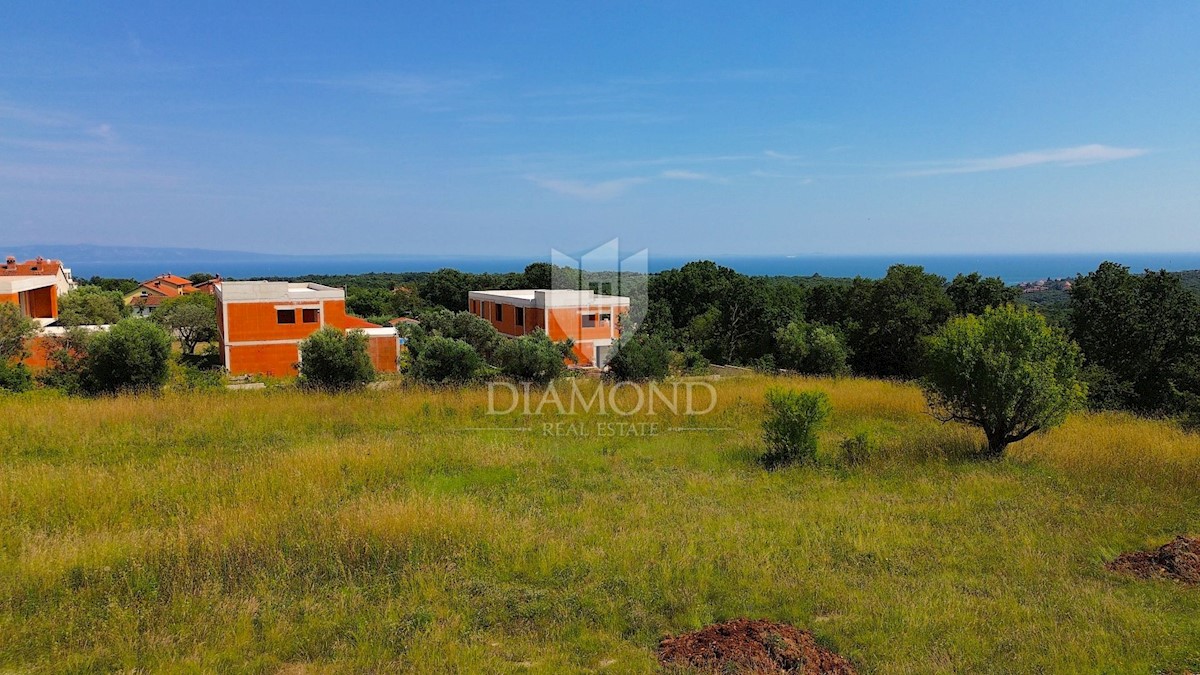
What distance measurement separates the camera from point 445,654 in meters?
3.98

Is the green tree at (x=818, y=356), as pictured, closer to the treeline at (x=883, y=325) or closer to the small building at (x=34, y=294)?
the treeline at (x=883, y=325)

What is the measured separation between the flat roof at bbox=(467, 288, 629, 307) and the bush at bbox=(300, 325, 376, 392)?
50.0ft

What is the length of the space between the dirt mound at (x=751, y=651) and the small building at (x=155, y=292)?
2548 inches

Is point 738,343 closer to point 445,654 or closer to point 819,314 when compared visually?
point 819,314

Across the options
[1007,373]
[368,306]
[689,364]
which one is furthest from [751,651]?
[368,306]

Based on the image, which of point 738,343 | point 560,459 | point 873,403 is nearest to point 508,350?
point 560,459

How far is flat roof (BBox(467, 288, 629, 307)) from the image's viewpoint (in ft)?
96.3

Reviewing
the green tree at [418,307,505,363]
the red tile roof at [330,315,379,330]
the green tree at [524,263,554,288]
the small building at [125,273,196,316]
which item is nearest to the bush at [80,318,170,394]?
the green tree at [418,307,505,363]

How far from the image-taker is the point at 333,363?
13.8m

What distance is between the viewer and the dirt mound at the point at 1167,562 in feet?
17.2

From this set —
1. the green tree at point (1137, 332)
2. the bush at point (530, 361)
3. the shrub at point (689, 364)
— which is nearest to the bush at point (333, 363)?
the bush at point (530, 361)

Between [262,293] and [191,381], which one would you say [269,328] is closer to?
[262,293]

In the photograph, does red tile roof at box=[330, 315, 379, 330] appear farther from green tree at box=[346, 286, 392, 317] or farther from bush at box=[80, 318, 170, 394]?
green tree at box=[346, 286, 392, 317]

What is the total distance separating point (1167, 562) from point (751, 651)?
400cm
